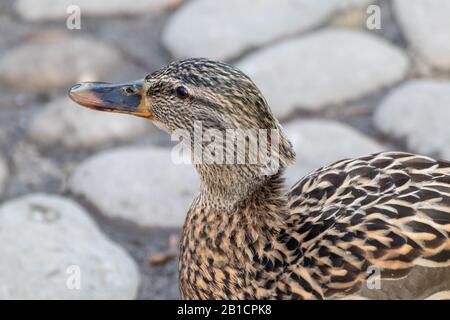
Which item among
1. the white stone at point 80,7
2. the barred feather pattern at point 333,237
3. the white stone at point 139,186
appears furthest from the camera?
the white stone at point 80,7

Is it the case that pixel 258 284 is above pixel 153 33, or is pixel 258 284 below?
below

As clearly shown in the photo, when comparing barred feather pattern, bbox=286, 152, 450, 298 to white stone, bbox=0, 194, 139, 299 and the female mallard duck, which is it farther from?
white stone, bbox=0, 194, 139, 299

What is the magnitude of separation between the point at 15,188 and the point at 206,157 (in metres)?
1.37

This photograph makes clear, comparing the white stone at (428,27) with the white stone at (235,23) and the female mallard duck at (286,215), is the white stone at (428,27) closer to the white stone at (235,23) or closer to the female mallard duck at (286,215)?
the white stone at (235,23)

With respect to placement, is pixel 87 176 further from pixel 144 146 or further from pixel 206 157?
pixel 206 157

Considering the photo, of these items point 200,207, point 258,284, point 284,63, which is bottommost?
point 258,284

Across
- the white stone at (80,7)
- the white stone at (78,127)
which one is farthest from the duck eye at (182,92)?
the white stone at (80,7)

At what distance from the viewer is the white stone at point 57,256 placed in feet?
11.0

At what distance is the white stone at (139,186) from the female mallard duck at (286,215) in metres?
0.75

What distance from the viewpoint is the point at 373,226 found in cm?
270

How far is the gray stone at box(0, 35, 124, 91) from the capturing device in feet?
14.8

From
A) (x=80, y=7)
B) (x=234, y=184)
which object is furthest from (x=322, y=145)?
(x=80, y=7)

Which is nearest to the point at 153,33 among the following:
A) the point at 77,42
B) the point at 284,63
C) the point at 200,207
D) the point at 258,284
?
the point at 77,42

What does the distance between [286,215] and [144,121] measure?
1.60 m
